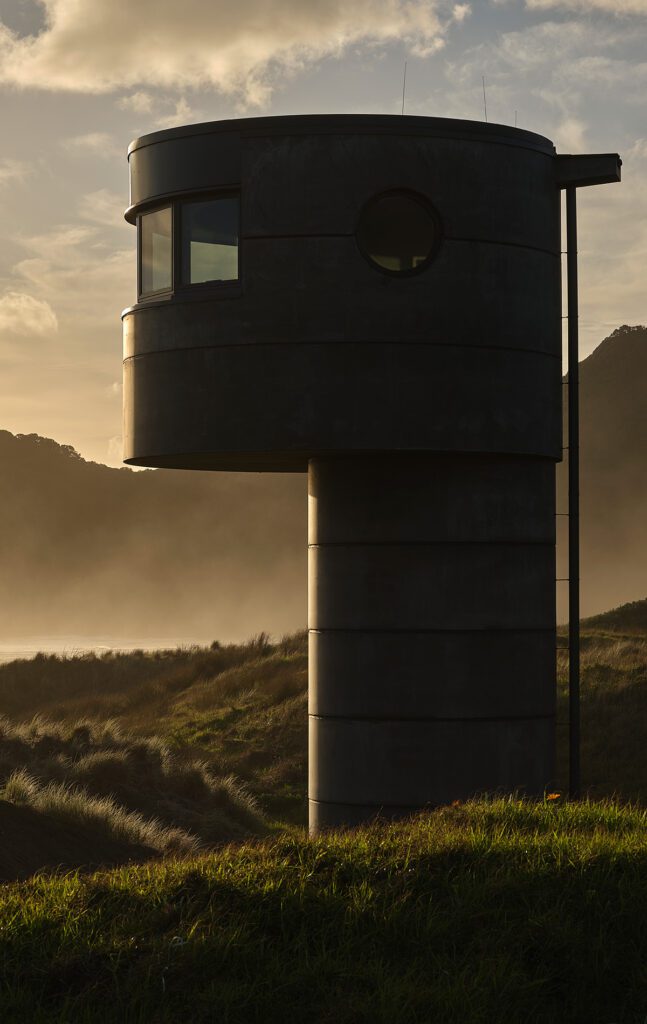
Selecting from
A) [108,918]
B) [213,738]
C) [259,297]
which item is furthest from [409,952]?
[213,738]

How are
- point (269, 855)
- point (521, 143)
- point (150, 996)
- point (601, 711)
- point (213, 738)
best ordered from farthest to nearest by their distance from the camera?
point (213, 738)
point (601, 711)
point (521, 143)
point (269, 855)
point (150, 996)

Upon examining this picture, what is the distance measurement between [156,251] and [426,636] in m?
5.62

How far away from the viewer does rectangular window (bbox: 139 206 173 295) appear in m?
15.7

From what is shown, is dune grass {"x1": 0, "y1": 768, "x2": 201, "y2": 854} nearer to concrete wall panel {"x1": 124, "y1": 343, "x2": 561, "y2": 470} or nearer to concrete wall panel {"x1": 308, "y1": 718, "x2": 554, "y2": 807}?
concrete wall panel {"x1": 308, "y1": 718, "x2": 554, "y2": 807}

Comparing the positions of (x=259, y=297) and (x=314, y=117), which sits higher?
(x=314, y=117)

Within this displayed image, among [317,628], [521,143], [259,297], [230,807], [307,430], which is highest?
[521,143]

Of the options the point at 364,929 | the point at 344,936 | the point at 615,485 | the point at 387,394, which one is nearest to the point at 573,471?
the point at 387,394

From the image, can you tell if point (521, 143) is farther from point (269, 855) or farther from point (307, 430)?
point (269, 855)

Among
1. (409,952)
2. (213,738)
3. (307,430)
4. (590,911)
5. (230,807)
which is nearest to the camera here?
(409,952)

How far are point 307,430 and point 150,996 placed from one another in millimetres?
8155

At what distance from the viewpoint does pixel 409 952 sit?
310 inches

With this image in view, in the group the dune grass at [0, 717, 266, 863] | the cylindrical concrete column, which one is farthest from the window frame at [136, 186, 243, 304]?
the dune grass at [0, 717, 266, 863]

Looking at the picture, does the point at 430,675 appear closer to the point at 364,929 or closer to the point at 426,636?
the point at 426,636

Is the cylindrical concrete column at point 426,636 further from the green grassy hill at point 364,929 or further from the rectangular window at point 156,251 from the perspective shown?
the green grassy hill at point 364,929
